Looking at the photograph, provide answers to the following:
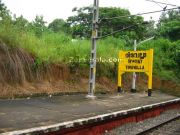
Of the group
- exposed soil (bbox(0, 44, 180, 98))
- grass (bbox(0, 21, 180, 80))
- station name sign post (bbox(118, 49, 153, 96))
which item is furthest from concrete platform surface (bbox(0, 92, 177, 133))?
station name sign post (bbox(118, 49, 153, 96))

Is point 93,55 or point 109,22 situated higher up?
point 109,22

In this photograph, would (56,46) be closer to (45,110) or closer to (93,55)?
(93,55)

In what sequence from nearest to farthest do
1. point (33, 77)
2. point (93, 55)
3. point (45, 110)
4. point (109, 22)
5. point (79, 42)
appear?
point (45, 110)
point (33, 77)
point (93, 55)
point (79, 42)
point (109, 22)

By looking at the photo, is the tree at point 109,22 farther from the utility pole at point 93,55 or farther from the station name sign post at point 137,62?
the utility pole at point 93,55

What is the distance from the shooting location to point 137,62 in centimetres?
1775

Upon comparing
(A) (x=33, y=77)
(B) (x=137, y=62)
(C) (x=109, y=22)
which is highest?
(C) (x=109, y=22)

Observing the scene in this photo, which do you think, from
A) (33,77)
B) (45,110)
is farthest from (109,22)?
(45,110)

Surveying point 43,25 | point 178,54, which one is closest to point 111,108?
point 43,25

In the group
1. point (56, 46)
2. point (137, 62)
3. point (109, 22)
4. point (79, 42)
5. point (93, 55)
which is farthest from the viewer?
point (109, 22)

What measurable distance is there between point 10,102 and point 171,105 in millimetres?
8120

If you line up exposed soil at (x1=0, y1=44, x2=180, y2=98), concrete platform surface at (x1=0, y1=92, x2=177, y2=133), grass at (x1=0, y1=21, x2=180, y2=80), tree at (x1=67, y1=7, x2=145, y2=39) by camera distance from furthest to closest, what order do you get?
tree at (x1=67, y1=7, x2=145, y2=39), grass at (x1=0, y1=21, x2=180, y2=80), exposed soil at (x1=0, y1=44, x2=180, y2=98), concrete platform surface at (x1=0, y1=92, x2=177, y2=133)

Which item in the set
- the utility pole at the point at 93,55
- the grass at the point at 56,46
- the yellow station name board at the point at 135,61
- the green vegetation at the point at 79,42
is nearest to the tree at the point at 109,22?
the green vegetation at the point at 79,42

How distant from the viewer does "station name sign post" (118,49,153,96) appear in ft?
57.3

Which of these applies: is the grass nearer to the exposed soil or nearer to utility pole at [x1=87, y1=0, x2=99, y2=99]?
the exposed soil
